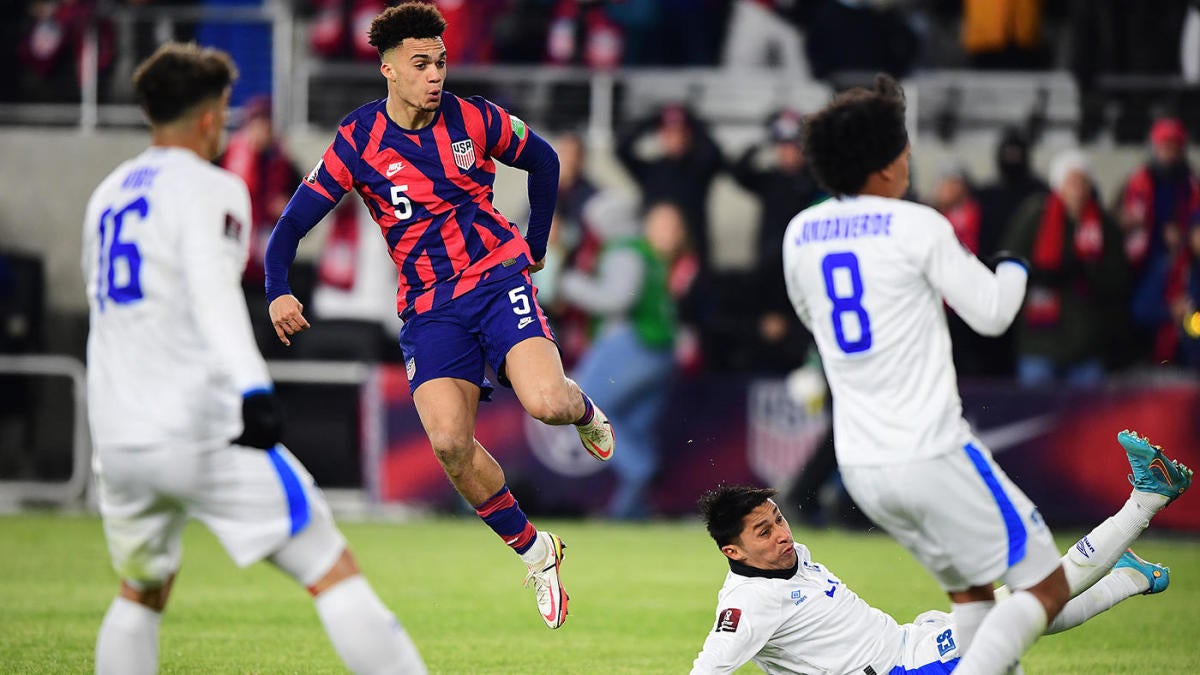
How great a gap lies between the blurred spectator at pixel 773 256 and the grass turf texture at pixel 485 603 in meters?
1.61

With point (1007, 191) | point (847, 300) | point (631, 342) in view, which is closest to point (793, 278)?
point (847, 300)

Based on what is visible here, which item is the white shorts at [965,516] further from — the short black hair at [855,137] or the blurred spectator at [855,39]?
the blurred spectator at [855,39]

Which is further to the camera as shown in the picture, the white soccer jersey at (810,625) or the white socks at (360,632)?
the white soccer jersey at (810,625)

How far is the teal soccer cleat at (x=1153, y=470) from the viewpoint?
19.8ft

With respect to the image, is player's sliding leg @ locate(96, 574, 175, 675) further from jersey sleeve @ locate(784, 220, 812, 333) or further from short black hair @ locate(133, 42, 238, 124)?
jersey sleeve @ locate(784, 220, 812, 333)

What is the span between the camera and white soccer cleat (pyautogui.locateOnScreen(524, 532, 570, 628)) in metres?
7.26

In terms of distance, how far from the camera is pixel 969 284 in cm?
497

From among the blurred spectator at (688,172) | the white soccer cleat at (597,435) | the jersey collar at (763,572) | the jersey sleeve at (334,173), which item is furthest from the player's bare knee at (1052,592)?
the blurred spectator at (688,172)

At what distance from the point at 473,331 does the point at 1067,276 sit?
7.37m

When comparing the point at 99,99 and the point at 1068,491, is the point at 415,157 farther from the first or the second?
the point at 99,99

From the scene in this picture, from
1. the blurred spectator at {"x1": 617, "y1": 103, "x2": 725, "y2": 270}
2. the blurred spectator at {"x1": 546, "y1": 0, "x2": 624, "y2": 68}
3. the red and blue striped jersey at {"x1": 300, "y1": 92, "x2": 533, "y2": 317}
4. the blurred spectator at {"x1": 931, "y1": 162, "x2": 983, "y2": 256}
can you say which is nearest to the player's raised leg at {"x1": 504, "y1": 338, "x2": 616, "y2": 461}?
the red and blue striped jersey at {"x1": 300, "y1": 92, "x2": 533, "y2": 317}

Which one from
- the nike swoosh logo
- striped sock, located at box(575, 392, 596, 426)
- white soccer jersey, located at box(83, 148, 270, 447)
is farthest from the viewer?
the nike swoosh logo

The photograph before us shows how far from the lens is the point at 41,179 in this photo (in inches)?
631

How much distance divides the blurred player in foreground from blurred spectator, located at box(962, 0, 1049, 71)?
30.9ft
